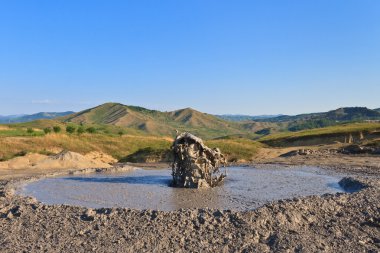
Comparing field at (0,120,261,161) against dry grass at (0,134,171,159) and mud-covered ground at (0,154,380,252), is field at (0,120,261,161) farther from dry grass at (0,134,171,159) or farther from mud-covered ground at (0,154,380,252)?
mud-covered ground at (0,154,380,252)

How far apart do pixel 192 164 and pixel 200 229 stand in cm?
893

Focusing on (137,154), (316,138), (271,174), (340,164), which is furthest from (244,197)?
(316,138)

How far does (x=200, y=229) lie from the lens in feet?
41.1

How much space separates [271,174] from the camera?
2586 centimetres

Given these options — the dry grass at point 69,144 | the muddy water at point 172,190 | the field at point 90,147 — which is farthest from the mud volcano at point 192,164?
the dry grass at point 69,144

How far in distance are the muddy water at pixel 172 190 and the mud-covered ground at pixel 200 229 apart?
2.11 metres

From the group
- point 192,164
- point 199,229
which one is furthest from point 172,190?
point 199,229

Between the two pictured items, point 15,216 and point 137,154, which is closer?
point 15,216

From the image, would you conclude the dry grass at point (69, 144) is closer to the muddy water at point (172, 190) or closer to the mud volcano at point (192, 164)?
the muddy water at point (172, 190)

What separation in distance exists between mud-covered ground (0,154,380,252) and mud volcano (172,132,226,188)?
690 cm

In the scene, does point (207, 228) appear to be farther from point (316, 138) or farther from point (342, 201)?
point (316, 138)

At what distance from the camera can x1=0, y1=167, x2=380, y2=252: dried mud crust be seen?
37.5 ft

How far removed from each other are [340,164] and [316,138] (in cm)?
3352

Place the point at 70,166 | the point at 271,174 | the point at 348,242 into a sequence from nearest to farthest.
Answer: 1. the point at 348,242
2. the point at 271,174
3. the point at 70,166
